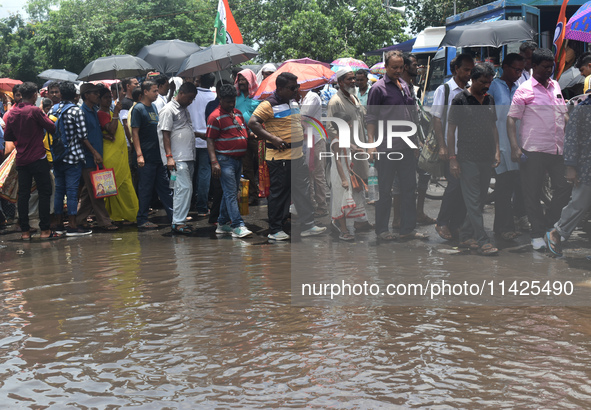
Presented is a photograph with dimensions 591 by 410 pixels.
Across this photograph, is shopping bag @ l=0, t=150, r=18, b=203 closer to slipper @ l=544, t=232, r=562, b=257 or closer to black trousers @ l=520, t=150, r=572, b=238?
black trousers @ l=520, t=150, r=572, b=238

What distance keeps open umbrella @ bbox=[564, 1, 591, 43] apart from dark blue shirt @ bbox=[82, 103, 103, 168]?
6.41 metres

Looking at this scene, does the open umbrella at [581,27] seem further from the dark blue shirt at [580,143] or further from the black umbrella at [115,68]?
the black umbrella at [115,68]

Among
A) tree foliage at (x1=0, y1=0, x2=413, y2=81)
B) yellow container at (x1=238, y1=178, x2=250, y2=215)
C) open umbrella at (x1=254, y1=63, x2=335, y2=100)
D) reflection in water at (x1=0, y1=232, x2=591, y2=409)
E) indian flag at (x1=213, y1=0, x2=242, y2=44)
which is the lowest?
reflection in water at (x1=0, y1=232, x2=591, y2=409)

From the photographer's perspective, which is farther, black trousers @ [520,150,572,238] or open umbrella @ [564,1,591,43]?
open umbrella @ [564,1,591,43]

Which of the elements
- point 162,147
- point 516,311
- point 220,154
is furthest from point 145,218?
point 516,311

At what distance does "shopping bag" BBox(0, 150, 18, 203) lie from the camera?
31.3 ft

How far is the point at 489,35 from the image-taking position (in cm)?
1017

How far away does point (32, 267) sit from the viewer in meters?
7.01

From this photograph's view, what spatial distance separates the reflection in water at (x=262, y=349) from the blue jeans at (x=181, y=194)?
2376 mm

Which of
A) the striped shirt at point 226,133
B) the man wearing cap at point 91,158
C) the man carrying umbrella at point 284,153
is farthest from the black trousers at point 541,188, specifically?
the man wearing cap at point 91,158

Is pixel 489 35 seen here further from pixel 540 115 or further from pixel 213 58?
pixel 213 58

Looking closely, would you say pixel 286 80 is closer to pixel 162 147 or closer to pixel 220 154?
pixel 220 154

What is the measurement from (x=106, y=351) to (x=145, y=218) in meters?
5.07

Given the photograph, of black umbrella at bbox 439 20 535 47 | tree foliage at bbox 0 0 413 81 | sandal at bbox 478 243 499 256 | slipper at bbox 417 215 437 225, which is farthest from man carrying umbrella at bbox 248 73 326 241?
tree foliage at bbox 0 0 413 81
